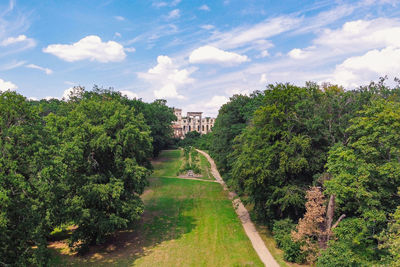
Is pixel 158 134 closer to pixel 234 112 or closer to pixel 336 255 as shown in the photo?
pixel 234 112

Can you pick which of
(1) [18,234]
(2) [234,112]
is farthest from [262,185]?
(2) [234,112]

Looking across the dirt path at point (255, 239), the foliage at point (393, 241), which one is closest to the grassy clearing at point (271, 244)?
the dirt path at point (255, 239)

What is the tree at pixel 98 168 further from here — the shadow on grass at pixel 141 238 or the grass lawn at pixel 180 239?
the grass lawn at pixel 180 239

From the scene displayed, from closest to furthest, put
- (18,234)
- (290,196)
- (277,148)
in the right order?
(18,234), (290,196), (277,148)

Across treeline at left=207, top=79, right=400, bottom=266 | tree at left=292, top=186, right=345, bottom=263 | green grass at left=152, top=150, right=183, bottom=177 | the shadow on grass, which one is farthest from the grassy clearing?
green grass at left=152, top=150, right=183, bottom=177

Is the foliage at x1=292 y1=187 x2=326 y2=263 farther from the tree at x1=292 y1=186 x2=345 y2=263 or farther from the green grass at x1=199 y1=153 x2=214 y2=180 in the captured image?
the green grass at x1=199 y1=153 x2=214 y2=180

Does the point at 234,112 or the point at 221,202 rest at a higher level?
the point at 234,112

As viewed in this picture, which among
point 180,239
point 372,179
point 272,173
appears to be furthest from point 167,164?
point 372,179
